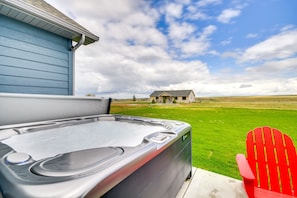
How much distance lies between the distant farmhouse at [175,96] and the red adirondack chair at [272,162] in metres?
10.8

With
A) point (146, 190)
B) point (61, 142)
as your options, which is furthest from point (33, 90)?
point (146, 190)

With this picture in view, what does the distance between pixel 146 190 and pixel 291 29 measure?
4.09 metres

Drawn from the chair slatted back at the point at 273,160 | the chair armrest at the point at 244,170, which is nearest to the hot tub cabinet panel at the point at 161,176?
the chair armrest at the point at 244,170

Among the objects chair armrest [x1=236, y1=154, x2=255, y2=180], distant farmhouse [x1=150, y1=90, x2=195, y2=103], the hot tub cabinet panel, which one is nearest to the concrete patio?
the hot tub cabinet panel

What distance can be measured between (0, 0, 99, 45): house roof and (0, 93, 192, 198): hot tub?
1451 mm

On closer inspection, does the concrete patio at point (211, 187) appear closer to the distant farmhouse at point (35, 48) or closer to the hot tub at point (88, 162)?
the hot tub at point (88, 162)

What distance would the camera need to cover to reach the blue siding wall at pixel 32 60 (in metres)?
2.00

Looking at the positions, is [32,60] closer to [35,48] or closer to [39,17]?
[35,48]

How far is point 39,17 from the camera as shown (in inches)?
78.8

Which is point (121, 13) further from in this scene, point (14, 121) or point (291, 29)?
point (291, 29)

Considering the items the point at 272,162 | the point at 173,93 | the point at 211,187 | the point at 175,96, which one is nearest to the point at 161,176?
the point at 211,187

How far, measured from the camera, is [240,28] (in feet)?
10.9

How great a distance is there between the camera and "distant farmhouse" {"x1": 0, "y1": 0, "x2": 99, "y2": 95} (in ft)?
6.44

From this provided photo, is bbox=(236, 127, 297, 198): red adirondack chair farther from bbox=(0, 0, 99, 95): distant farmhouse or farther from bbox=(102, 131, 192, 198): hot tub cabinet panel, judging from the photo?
bbox=(0, 0, 99, 95): distant farmhouse
